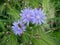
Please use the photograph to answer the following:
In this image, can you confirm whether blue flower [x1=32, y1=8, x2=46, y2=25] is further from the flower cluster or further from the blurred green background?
the blurred green background

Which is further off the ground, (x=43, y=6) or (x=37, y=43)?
(x=43, y=6)

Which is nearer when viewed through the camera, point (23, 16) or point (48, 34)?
point (23, 16)

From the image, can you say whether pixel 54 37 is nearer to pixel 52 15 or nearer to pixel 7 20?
pixel 52 15

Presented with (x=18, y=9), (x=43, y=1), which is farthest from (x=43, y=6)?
(x=18, y=9)

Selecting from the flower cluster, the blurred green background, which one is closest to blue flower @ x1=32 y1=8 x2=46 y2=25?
the flower cluster

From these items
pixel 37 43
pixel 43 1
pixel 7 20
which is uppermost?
pixel 43 1

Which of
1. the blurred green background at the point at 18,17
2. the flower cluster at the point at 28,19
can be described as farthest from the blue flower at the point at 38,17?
the blurred green background at the point at 18,17

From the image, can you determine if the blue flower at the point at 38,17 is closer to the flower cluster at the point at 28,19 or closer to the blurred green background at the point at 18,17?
the flower cluster at the point at 28,19

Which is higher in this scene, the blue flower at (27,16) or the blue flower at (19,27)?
the blue flower at (27,16)
